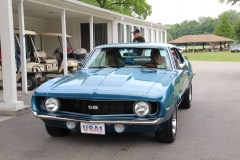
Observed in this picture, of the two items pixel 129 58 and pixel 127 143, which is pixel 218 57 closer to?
pixel 129 58

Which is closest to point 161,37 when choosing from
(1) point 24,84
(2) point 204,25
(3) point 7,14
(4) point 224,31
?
(1) point 24,84

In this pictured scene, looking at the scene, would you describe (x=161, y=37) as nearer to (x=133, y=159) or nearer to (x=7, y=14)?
(x=7, y=14)

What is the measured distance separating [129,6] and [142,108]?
38.1 meters

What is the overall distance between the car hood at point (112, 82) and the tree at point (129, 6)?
1305 inches

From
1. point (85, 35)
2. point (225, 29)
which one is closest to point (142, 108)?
point (85, 35)

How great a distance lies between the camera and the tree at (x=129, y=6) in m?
39.5

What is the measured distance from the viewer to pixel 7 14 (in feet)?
23.4

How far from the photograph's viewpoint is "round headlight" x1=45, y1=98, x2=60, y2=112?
15.2 feet

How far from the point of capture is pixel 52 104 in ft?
15.2

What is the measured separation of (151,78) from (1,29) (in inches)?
151

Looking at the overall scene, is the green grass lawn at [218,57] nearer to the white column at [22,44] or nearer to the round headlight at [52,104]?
the white column at [22,44]

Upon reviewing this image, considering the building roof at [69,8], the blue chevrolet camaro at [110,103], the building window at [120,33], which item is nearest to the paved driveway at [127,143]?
the blue chevrolet camaro at [110,103]

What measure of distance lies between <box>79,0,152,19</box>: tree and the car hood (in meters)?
33.1

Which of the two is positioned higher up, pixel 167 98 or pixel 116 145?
pixel 167 98
